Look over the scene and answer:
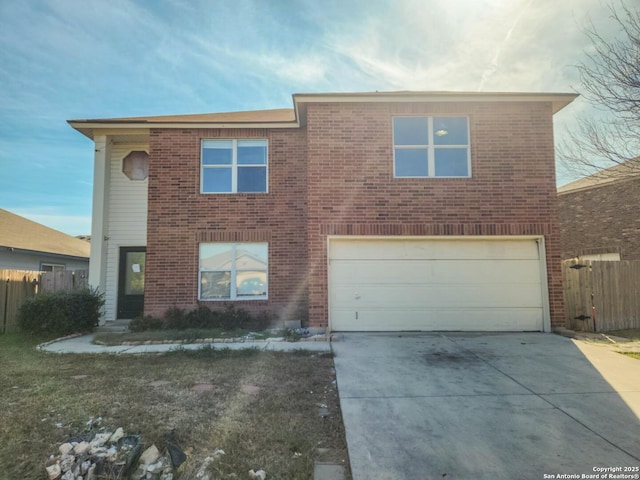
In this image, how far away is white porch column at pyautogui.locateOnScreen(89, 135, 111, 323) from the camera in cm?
1085

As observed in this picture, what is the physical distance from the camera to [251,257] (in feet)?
34.0

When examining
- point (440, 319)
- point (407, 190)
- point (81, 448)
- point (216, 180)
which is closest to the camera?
point (81, 448)

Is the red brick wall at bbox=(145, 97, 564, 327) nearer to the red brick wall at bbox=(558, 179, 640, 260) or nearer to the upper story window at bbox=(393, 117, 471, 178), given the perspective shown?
the upper story window at bbox=(393, 117, 471, 178)

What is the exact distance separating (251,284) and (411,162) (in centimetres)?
534

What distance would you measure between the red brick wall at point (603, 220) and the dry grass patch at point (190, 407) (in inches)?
578

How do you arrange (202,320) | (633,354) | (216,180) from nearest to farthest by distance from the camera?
(633,354)
(202,320)
(216,180)

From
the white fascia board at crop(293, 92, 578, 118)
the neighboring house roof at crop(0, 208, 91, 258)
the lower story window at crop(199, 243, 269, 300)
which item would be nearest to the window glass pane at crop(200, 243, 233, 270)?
the lower story window at crop(199, 243, 269, 300)

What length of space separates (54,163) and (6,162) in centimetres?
162

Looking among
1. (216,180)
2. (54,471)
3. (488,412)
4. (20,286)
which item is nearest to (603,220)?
(488,412)

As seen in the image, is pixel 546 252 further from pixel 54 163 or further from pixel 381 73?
pixel 54 163

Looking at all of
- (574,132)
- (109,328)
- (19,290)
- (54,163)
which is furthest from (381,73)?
(54,163)

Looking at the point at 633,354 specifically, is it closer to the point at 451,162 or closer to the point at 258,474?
the point at 451,162

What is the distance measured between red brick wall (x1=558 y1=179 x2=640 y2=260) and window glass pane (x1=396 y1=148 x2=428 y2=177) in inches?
374

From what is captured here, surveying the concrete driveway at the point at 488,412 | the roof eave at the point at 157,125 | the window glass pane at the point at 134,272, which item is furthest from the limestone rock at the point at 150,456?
the window glass pane at the point at 134,272
